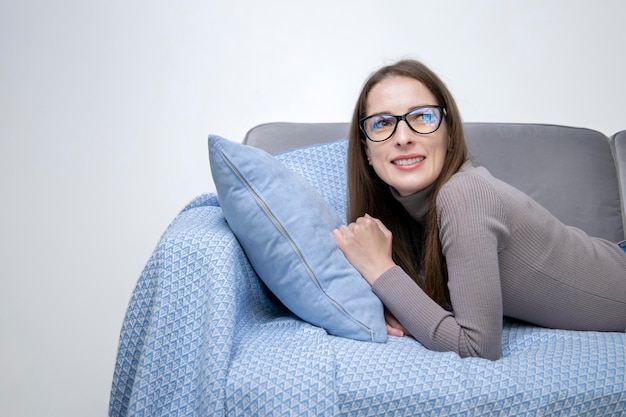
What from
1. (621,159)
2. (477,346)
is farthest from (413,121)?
(621,159)

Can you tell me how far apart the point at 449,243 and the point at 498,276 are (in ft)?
0.37

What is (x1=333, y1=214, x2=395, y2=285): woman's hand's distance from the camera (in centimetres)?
139

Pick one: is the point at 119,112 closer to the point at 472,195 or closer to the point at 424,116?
the point at 424,116

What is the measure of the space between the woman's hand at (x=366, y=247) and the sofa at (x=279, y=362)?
0.17 meters

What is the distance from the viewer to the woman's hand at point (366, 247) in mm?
1389

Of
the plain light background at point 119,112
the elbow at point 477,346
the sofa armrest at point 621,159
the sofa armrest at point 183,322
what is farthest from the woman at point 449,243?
the plain light background at point 119,112

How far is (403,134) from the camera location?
1.45 metres

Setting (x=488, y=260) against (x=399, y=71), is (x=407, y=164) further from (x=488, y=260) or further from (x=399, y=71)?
(x=488, y=260)

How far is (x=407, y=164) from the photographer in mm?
1478

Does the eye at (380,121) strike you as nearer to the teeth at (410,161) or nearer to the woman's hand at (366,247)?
the teeth at (410,161)

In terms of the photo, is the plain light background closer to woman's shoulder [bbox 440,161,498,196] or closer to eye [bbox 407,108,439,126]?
eye [bbox 407,108,439,126]

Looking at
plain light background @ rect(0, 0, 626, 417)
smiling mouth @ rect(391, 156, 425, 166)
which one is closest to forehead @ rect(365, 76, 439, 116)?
smiling mouth @ rect(391, 156, 425, 166)

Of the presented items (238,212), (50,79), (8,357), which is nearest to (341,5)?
(50,79)

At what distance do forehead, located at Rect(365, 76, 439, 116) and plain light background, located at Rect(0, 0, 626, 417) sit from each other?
0.76 meters
